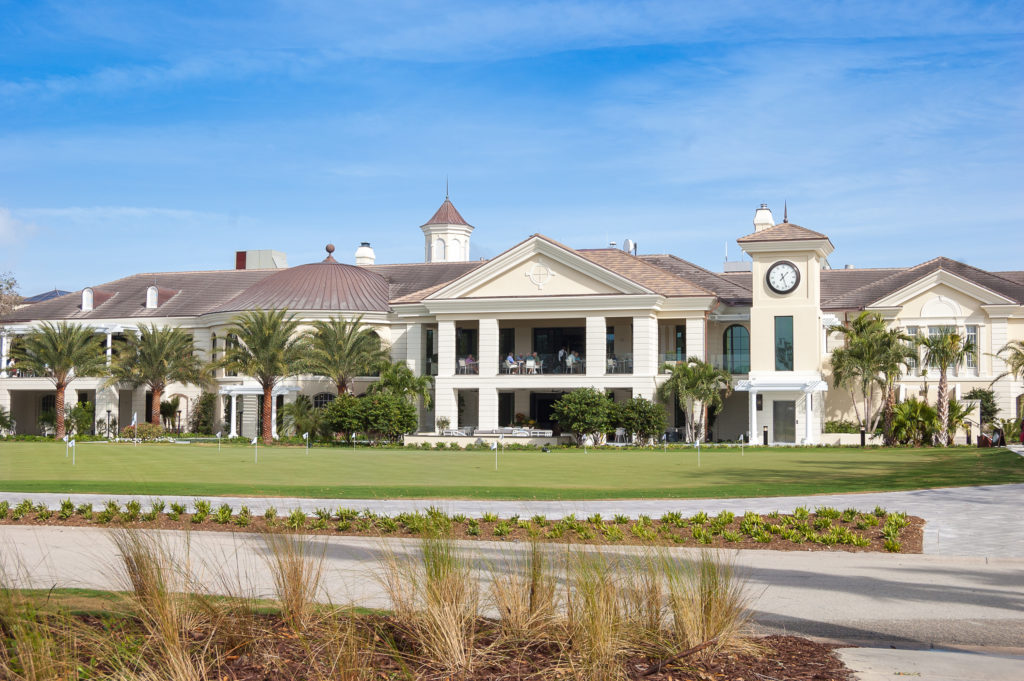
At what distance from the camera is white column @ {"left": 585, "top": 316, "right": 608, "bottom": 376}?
152ft

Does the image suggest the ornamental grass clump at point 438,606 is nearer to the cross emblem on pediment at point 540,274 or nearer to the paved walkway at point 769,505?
the paved walkway at point 769,505

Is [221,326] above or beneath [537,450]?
above

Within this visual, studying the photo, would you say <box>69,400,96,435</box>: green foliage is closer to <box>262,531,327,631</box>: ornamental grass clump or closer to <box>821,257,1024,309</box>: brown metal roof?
<box>821,257,1024,309</box>: brown metal roof

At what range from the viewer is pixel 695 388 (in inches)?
1677

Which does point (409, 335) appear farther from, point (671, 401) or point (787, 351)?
point (787, 351)

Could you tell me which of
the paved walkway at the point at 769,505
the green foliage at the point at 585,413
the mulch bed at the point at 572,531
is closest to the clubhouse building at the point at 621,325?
the green foliage at the point at 585,413

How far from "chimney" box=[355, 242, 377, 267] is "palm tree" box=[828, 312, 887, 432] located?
34134 millimetres

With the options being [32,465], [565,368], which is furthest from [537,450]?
[32,465]

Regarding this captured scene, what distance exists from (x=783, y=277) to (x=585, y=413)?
1081 cm

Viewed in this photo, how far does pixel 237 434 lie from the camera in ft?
170

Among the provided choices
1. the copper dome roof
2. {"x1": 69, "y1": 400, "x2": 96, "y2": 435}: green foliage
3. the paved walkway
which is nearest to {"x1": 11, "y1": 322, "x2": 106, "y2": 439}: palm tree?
{"x1": 69, "y1": 400, "x2": 96, "y2": 435}: green foliage

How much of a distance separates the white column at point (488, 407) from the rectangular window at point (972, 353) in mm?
20927

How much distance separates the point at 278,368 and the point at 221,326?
1005 cm

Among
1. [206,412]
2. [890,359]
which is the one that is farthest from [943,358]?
[206,412]
